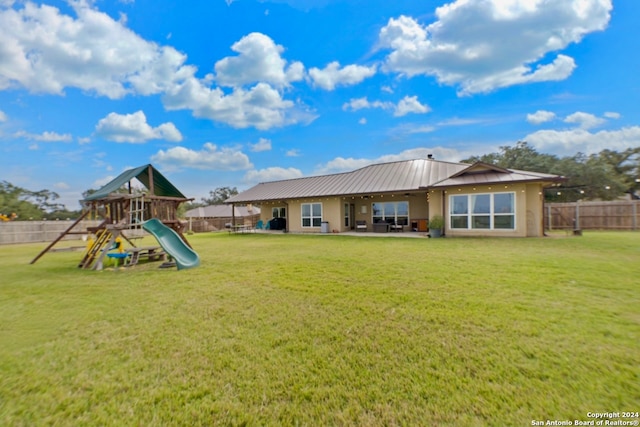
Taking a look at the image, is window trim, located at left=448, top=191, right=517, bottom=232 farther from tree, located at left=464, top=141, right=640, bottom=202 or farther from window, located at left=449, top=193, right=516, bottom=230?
Answer: tree, located at left=464, top=141, right=640, bottom=202

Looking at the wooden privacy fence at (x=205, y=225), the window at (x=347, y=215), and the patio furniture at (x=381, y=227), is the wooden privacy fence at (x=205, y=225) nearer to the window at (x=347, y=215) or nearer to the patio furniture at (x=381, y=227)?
the window at (x=347, y=215)

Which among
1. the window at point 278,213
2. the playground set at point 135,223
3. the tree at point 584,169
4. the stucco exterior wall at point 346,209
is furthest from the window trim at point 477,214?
the window at point 278,213

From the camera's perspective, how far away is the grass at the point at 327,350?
1.94 m

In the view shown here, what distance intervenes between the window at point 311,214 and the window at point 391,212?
3.83m

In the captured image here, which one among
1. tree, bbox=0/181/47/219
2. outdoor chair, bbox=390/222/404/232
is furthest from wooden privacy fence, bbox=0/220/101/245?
outdoor chair, bbox=390/222/404/232

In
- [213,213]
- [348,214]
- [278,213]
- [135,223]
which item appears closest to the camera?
[135,223]

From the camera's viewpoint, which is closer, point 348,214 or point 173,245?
point 173,245

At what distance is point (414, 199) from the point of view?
16734mm

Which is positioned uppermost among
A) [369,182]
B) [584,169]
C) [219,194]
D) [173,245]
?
[219,194]

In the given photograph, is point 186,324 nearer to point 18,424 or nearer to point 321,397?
point 18,424

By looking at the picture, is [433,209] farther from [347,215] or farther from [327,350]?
[327,350]

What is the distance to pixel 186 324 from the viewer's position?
3.51m

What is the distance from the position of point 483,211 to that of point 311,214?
10647 millimetres

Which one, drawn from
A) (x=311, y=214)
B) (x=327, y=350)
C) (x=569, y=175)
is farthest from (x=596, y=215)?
(x=327, y=350)
